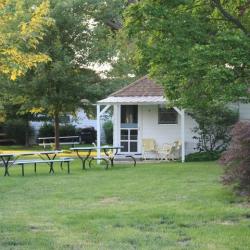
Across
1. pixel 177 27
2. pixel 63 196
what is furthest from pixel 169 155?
pixel 177 27

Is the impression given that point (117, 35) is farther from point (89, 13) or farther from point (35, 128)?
point (35, 128)

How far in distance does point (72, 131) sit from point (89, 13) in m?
13.6

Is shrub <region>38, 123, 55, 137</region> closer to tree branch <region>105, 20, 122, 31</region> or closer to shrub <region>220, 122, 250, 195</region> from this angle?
tree branch <region>105, 20, 122, 31</region>

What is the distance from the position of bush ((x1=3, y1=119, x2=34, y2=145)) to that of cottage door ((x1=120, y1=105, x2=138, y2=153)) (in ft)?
52.5

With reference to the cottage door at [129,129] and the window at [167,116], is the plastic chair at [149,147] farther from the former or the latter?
the window at [167,116]

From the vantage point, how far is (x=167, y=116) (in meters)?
25.0

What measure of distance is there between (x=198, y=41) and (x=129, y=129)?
16.5 m

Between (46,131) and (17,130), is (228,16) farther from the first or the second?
(46,131)

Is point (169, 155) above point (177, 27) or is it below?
below

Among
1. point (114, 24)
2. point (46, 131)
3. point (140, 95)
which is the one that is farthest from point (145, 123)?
point (46, 131)

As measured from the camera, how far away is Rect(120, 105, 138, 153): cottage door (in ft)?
81.9

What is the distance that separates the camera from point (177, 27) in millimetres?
8406

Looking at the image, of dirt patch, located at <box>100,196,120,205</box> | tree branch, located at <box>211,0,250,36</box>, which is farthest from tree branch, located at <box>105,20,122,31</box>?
tree branch, located at <box>211,0,250,36</box>

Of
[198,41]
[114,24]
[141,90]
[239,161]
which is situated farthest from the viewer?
[114,24]
